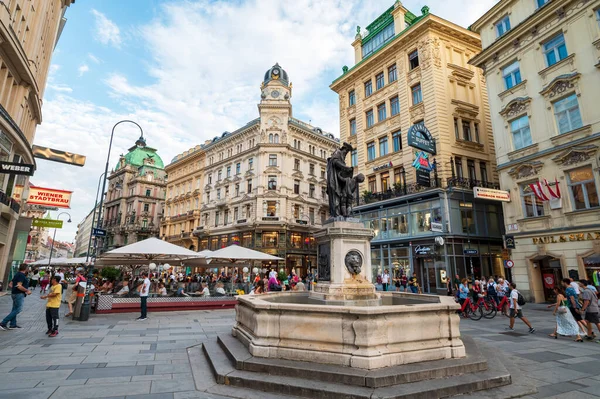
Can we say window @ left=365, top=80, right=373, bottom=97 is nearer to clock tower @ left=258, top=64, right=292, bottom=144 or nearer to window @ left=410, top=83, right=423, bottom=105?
window @ left=410, top=83, right=423, bottom=105

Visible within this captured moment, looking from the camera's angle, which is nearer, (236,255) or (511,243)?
(511,243)

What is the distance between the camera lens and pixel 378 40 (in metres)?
31.6

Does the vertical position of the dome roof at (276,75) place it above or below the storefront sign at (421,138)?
above

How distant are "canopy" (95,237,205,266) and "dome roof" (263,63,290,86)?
3479cm

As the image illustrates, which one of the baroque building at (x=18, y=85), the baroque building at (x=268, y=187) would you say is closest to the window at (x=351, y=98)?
the baroque building at (x=268, y=187)

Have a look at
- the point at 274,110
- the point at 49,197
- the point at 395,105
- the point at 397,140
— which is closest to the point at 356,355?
the point at 49,197

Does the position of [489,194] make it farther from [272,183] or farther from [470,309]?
[272,183]

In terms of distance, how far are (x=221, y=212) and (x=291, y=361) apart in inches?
1709

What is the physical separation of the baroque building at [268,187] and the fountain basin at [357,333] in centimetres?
3446

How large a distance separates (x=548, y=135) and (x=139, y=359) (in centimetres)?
2214

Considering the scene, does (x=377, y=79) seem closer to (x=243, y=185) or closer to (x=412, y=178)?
(x=412, y=178)

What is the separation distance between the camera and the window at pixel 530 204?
18328 millimetres

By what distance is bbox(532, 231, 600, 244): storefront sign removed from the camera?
15.7m

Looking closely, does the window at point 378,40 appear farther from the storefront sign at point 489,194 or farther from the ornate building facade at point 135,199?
the ornate building facade at point 135,199
